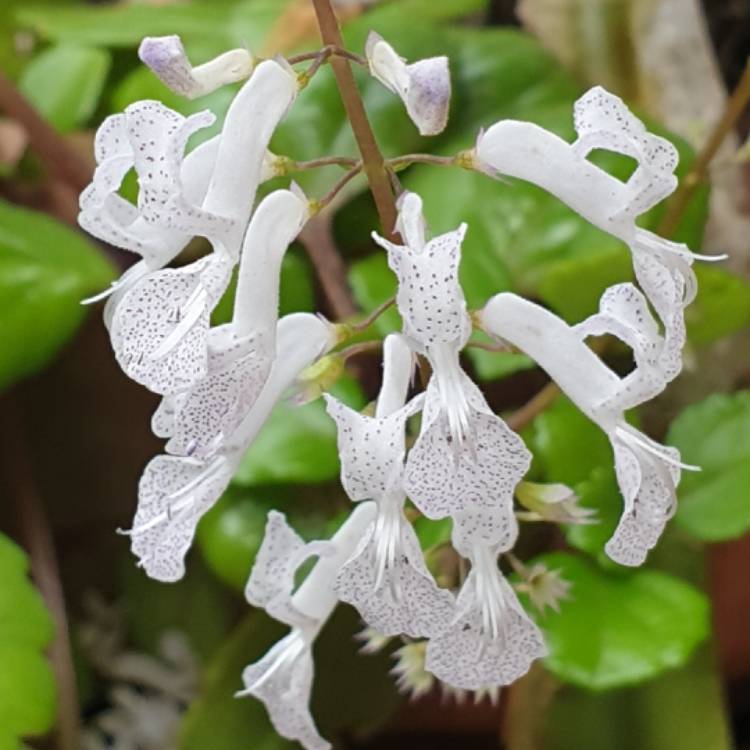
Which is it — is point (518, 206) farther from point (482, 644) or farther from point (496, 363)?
point (482, 644)

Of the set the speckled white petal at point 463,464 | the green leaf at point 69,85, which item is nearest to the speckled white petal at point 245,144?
the speckled white petal at point 463,464

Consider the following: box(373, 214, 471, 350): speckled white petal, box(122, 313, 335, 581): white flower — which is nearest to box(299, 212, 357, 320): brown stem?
box(122, 313, 335, 581): white flower

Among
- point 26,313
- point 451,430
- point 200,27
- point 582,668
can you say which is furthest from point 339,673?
point 200,27

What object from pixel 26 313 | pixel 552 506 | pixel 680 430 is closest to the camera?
pixel 552 506

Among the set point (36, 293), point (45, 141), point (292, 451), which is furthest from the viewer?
point (45, 141)

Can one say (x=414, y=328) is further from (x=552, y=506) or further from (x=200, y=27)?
(x=200, y=27)

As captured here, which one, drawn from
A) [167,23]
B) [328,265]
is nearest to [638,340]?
[328,265]

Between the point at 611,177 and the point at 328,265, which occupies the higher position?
the point at 611,177

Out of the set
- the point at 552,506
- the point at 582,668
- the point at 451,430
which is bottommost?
the point at 582,668
